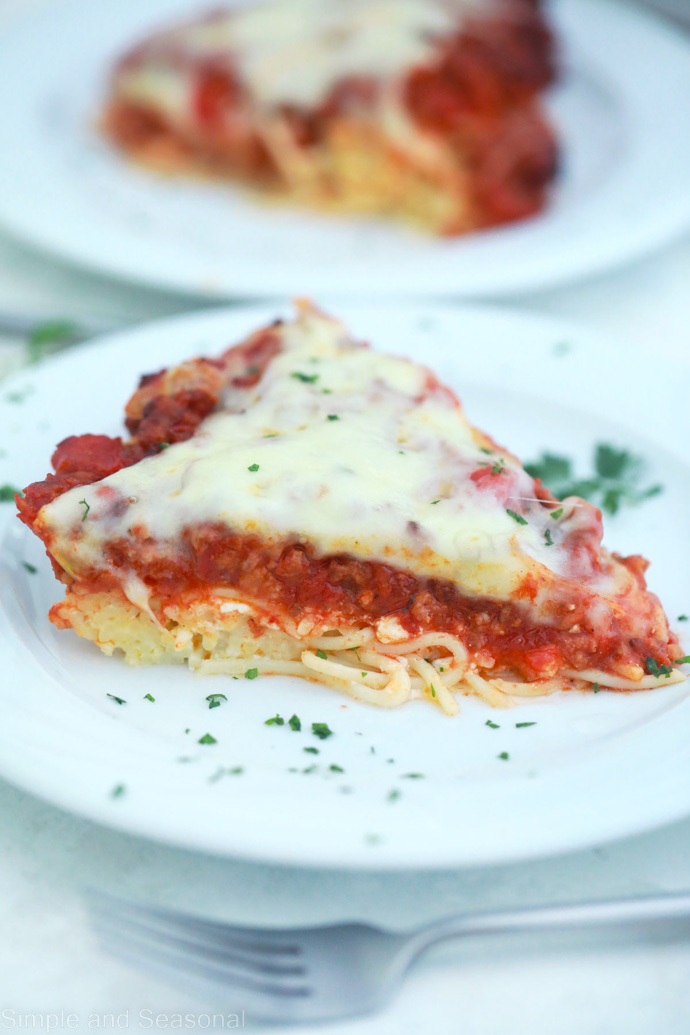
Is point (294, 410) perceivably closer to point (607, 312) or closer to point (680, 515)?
point (680, 515)

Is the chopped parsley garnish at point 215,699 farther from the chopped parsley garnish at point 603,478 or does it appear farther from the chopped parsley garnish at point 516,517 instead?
the chopped parsley garnish at point 603,478

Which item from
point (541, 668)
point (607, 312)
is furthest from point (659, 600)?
point (607, 312)

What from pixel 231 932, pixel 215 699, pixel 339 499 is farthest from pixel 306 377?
pixel 231 932

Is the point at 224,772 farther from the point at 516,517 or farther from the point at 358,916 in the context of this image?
the point at 516,517

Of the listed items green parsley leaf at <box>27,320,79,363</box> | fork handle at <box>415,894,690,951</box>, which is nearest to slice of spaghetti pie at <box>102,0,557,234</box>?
green parsley leaf at <box>27,320,79,363</box>

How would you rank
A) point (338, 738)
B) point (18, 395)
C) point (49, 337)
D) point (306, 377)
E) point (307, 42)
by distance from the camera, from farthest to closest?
point (307, 42)
point (49, 337)
point (18, 395)
point (306, 377)
point (338, 738)

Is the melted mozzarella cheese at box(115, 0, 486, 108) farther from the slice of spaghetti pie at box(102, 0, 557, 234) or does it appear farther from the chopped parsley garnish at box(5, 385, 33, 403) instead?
the chopped parsley garnish at box(5, 385, 33, 403)

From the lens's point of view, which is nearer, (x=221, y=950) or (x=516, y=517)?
(x=221, y=950)
